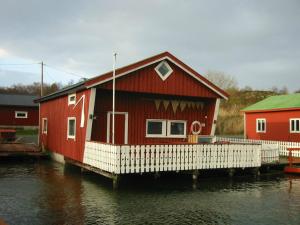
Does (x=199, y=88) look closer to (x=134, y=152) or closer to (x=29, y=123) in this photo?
(x=134, y=152)

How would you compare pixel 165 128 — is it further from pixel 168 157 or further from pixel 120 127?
pixel 168 157

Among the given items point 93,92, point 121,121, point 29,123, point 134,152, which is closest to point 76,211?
point 134,152

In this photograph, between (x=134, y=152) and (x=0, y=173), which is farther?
(x=0, y=173)

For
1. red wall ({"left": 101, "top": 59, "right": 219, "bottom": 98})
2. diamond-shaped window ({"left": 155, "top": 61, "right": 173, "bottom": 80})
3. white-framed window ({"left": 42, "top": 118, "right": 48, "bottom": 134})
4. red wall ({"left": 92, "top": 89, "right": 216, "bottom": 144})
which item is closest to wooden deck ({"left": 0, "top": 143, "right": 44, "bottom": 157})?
white-framed window ({"left": 42, "top": 118, "right": 48, "bottom": 134})

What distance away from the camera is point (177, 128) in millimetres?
19172

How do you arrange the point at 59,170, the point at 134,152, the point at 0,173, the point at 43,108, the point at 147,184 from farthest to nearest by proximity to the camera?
the point at 43,108 < the point at 59,170 < the point at 0,173 < the point at 147,184 < the point at 134,152

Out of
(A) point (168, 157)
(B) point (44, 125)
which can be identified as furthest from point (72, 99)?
(B) point (44, 125)

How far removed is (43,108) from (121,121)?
997cm

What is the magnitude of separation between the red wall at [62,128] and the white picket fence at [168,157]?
1370 millimetres

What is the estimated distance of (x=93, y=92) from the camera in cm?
1562

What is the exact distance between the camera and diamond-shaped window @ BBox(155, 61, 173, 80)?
678 inches

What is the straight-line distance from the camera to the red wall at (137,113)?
17188 mm

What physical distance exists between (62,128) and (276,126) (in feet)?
57.3

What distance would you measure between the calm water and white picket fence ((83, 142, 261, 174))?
731 mm
